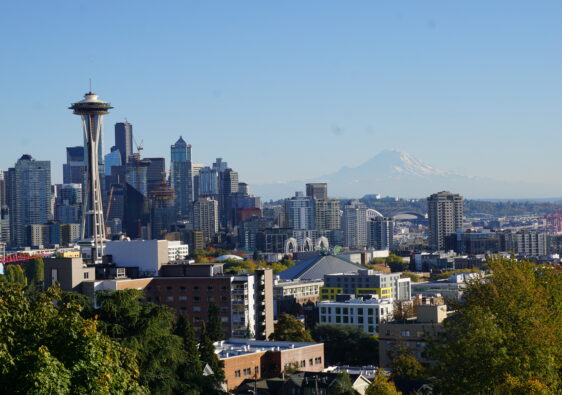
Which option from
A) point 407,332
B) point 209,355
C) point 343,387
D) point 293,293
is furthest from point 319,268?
point 343,387

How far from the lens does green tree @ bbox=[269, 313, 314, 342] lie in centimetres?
5940

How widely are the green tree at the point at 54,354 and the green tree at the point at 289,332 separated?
139 ft

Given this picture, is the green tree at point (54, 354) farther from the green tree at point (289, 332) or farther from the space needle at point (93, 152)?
the space needle at point (93, 152)

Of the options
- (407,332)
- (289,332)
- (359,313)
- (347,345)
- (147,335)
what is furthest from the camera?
(359,313)

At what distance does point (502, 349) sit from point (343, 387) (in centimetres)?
1477

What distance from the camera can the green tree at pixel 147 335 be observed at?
28.5 meters

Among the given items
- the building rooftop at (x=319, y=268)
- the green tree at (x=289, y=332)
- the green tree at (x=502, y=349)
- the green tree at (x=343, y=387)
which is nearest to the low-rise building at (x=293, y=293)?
the building rooftop at (x=319, y=268)

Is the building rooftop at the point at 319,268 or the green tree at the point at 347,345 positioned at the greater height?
the building rooftop at the point at 319,268

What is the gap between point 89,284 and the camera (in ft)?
199

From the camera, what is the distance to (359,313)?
7281cm

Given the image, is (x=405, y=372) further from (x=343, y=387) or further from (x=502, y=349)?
(x=502, y=349)

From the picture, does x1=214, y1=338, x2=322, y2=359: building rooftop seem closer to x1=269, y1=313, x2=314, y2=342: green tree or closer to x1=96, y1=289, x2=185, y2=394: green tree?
x1=269, y1=313, x2=314, y2=342: green tree

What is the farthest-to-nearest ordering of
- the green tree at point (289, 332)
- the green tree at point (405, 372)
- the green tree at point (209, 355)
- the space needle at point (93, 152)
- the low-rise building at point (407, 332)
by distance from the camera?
1. the space needle at point (93, 152)
2. the green tree at point (289, 332)
3. the low-rise building at point (407, 332)
4. the green tree at point (405, 372)
5. the green tree at point (209, 355)

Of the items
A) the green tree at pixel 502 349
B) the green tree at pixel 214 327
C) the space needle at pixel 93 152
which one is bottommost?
the green tree at pixel 214 327
